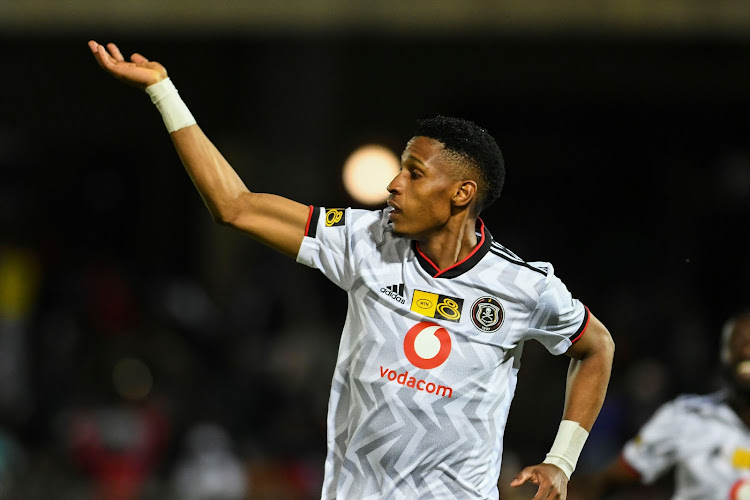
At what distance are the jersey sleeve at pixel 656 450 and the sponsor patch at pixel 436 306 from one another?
249 cm

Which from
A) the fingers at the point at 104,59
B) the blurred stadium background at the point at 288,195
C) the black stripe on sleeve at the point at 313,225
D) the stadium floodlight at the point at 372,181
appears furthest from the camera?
the blurred stadium background at the point at 288,195

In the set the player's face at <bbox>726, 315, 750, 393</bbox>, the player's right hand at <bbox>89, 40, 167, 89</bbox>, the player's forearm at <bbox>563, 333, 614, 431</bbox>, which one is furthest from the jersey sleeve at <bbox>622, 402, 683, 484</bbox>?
the player's right hand at <bbox>89, 40, 167, 89</bbox>

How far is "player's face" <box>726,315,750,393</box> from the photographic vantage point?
5719 millimetres

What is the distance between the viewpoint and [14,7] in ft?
43.7

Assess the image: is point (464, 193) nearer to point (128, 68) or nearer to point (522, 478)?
point (522, 478)

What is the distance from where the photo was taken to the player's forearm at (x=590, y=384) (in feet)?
14.1

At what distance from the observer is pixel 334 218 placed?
4102mm

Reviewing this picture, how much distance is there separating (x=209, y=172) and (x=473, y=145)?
96cm

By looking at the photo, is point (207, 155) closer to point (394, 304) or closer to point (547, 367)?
point (394, 304)

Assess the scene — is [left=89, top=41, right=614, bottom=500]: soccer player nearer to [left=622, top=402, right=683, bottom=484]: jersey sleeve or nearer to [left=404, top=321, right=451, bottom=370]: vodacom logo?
[left=404, top=321, right=451, bottom=370]: vodacom logo

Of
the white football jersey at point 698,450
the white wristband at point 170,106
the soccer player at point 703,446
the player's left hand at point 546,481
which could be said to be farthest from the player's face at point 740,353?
the white wristband at point 170,106

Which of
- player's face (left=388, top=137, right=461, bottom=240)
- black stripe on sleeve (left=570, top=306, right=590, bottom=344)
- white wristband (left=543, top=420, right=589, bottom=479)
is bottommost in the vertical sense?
white wristband (left=543, top=420, right=589, bottom=479)

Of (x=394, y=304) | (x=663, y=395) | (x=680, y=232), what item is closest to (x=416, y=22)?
(x=680, y=232)

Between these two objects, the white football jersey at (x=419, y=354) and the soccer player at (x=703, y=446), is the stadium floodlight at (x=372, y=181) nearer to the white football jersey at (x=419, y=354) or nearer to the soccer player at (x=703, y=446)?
the soccer player at (x=703, y=446)
